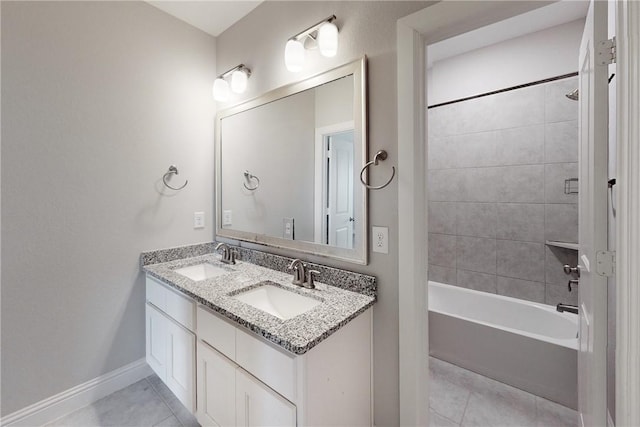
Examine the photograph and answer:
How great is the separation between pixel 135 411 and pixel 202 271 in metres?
0.86

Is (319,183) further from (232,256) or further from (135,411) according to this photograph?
(135,411)

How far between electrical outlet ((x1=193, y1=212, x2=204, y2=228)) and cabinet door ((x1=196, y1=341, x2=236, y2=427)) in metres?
1.00

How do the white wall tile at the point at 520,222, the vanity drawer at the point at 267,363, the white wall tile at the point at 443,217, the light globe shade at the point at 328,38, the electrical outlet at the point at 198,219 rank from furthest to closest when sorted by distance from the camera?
1. the white wall tile at the point at 443,217
2. the white wall tile at the point at 520,222
3. the electrical outlet at the point at 198,219
4. the light globe shade at the point at 328,38
5. the vanity drawer at the point at 267,363

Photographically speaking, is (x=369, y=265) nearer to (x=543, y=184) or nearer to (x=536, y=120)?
(x=543, y=184)

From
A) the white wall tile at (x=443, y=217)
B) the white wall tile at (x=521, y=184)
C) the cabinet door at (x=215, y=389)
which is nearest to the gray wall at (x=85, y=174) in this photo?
the cabinet door at (x=215, y=389)

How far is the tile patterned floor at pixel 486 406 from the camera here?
5.05 ft

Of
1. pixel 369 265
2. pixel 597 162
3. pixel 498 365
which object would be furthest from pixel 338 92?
pixel 498 365

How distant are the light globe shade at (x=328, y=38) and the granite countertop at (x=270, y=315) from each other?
47.6 inches

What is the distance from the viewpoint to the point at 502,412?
1.61m

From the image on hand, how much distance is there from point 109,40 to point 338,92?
147 centimetres

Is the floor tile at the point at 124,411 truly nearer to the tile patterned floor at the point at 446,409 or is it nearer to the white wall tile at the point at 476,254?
the tile patterned floor at the point at 446,409

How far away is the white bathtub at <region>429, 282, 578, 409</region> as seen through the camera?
1.65 metres

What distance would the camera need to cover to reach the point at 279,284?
1.46 m

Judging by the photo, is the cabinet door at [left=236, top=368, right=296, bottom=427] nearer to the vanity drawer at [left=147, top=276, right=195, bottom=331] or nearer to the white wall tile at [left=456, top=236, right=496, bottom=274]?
the vanity drawer at [left=147, top=276, right=195, bottom=331]
